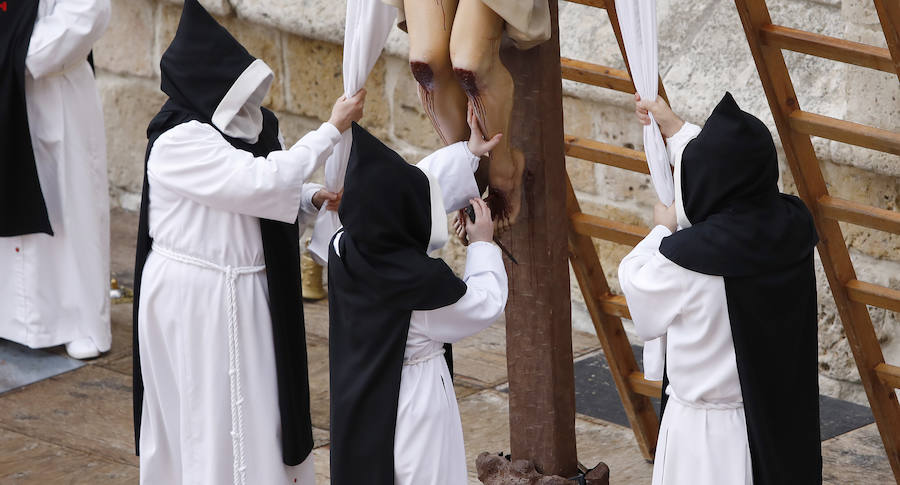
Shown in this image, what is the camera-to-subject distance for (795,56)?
4.89m

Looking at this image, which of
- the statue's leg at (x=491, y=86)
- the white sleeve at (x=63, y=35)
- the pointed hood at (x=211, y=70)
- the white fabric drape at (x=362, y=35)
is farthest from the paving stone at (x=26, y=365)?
the statue's leg at (x=491, y=86)

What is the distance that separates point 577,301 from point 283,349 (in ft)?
7.64

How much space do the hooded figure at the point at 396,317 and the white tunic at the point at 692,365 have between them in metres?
0.36

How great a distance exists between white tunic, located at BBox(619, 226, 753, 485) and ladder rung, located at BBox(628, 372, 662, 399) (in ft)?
3.02

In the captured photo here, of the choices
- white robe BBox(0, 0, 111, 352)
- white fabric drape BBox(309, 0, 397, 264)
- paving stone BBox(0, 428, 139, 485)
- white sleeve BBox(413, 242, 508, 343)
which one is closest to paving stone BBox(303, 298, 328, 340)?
white robe BBox(0, 0, 111, 352)

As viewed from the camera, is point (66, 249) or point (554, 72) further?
point (66, 249)

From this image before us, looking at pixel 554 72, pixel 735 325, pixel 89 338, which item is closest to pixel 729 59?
pixel 554 72

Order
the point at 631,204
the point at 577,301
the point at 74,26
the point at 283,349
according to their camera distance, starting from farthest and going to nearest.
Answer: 1. the point at 577,301
2. the point at 631,204
3. the point at 74,26
4. the point at 283,349

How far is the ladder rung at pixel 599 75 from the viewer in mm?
3885

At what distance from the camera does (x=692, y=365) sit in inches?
129

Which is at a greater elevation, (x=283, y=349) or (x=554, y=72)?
(x=554, y=72)

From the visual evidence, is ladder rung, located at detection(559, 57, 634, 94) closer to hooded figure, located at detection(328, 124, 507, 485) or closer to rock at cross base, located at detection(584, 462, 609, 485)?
hooded figure, located at detection(328, 124, 507, 485)

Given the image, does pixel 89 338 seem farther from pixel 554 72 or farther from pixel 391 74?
pixel 554 72

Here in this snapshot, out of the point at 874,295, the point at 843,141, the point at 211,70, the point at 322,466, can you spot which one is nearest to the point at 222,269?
the point at 211,70
